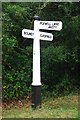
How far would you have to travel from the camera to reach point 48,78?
11438 mm

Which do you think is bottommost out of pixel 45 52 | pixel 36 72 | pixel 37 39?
pixel 36 72

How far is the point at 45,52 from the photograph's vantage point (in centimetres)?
1077

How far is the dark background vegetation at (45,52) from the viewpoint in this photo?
400 inches

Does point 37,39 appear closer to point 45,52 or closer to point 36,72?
point 36,72

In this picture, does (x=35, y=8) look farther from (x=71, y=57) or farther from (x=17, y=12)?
(x=71, y=57)

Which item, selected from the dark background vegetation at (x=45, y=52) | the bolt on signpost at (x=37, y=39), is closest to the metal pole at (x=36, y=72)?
the bolt on signpost at (x=37, y=39)

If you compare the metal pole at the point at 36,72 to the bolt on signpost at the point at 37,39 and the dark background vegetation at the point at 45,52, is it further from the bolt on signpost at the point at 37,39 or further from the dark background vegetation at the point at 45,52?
the dark background vegetation at the point at 45,52

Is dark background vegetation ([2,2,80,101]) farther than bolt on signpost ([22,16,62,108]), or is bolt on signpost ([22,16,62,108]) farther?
dark background vegetation ([2,2,80,101])

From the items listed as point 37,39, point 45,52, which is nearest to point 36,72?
point 37,39

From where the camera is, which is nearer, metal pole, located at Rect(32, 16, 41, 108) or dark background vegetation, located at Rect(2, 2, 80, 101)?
metal pole, located at Rect(32, 16, 41, 108)

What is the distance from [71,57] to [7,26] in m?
2.33

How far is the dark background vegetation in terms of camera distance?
10172mm

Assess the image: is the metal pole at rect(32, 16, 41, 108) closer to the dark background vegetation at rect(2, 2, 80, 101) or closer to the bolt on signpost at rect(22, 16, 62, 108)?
the bolt on signpost at rect(22, 16, 62, 108)

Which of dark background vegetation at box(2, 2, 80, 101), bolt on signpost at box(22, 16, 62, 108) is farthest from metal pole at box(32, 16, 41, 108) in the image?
dark background vegetation at box(2, 2, 80, 101)
